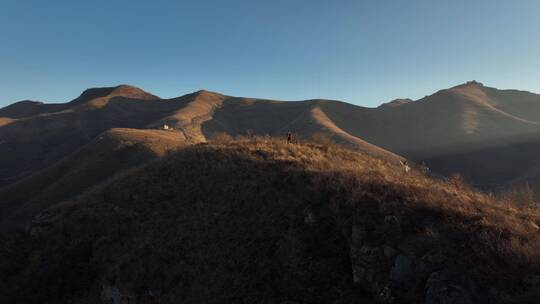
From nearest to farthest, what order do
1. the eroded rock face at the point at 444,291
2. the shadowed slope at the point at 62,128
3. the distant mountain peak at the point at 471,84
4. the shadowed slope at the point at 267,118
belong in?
the eroded rock face at the point at 444,291 < the shadowed slope at the point at 62,128 < the shadowed slope at the point at 267,118 < the distant mountain peak at the point at 471,84

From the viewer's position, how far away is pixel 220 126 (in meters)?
119

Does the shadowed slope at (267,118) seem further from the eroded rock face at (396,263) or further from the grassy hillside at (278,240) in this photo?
the eroded rock face at (396,263)

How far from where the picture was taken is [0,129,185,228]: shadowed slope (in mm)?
37938

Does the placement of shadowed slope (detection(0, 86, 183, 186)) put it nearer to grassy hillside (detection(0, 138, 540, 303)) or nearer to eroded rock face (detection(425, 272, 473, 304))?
grassy hillside (detection(0, 138, 540, 303))

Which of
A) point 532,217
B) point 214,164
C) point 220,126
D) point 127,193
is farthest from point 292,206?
point 220,126

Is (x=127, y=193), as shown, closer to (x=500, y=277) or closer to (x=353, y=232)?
(x=353, y=232)

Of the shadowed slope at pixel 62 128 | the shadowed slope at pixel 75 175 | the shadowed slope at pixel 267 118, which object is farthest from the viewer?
the shadowed slope at pixel 267 118

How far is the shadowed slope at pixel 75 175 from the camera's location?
124 ft

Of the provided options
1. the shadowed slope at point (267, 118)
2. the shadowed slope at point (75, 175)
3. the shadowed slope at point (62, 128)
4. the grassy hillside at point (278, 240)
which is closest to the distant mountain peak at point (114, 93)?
the shadowed slope at point (62, 128)

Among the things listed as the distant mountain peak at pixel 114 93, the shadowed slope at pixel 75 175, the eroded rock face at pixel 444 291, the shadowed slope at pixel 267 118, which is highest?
the distant mountain peak at pixel 114 93

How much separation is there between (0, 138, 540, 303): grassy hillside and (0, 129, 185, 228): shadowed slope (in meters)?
19.9

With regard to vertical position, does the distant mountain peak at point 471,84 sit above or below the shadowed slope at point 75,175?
above

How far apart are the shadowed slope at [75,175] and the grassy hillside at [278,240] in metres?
19.9

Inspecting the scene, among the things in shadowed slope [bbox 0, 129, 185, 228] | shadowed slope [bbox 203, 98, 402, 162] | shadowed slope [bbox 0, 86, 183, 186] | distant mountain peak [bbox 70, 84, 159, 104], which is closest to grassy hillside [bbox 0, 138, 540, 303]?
shadowed slope [bbox 0, 129, 185, 228]
